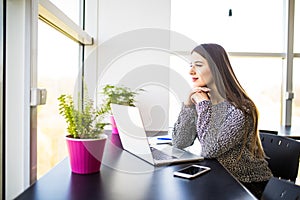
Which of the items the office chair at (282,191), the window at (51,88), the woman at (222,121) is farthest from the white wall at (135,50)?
the office chair at (282,191)

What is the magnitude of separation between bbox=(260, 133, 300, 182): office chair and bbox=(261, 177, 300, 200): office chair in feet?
2.38

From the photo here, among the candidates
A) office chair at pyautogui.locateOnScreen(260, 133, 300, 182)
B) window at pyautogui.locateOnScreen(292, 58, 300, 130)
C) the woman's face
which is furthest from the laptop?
window at pyautogui.locateOnScreen(292, 58, 300, 130)

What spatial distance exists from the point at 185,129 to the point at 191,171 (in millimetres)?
568

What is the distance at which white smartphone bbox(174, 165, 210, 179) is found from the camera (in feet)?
3.65

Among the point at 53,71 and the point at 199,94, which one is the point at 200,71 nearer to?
the point at 199,94

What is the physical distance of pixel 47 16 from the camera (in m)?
1.61

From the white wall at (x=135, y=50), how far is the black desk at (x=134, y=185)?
1.41 m

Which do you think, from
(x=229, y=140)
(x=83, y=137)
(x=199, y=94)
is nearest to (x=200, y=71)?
(x=199, y=94)

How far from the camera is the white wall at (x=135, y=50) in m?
2.64

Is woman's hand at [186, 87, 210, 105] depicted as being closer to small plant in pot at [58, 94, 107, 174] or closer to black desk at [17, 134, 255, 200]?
black desk at [17, 134, 255, 200]

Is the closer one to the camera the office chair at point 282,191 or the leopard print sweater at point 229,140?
the office chair at point 282,191

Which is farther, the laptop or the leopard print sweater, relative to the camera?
A: the leopard print sweater

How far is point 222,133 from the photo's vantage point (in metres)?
1.43

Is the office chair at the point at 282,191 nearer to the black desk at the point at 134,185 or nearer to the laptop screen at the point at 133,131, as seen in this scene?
the black desk at the point at 134,185
